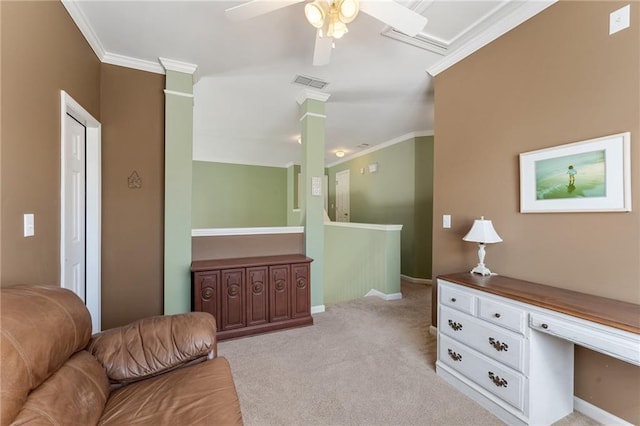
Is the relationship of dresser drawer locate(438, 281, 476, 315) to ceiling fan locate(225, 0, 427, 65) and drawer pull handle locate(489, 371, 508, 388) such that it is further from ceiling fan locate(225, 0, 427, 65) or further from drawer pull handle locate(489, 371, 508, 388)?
ceiling fan locate(225, 0, 427, 65)

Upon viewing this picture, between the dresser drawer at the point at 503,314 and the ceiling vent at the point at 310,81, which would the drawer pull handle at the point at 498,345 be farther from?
the ceiling vent at the point at 310,81

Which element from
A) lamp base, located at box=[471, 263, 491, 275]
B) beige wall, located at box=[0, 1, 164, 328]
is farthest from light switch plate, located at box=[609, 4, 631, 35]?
beige wall, located at box=[0, 1, 164, 328]

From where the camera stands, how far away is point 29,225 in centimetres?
154

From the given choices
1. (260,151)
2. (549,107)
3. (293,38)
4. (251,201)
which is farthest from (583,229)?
(251,201)

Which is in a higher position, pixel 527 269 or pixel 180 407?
pixel 527 269

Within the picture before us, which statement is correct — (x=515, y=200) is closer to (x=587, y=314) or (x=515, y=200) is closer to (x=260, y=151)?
(x=587, y=314)

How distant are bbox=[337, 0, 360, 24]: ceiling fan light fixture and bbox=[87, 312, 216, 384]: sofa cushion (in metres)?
1.92

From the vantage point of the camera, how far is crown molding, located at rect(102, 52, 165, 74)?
260cm

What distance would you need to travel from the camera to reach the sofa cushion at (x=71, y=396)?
34.6 inches

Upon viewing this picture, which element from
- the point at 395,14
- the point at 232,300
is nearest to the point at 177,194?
the point at 232,300

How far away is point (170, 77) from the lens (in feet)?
9.12

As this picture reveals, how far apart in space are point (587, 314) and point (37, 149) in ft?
10.2

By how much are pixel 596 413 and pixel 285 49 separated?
3448 mm

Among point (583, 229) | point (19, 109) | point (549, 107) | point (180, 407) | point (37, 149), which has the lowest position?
point (180, 407)
